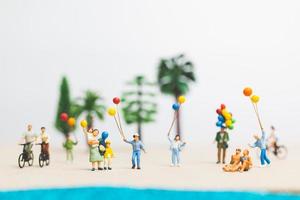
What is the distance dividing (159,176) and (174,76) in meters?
12.8

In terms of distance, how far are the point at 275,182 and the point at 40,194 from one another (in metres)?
6.18

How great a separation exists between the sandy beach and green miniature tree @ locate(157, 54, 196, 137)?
654 centimetres

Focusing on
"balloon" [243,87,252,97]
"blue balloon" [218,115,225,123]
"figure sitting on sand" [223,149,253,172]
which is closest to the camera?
"figure sitting on sand" [223,149,253,172]

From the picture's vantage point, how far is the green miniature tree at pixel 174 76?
29562 millimetres

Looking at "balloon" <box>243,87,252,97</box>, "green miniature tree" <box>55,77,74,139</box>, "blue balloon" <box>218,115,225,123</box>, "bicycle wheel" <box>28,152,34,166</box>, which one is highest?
"green miniature tree" <box>55,77,74,139</box>

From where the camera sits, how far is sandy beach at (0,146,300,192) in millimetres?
15633

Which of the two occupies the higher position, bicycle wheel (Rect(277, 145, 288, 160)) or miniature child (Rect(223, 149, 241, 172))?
bicycle wheel (Rect(277, 145, 288, 160))

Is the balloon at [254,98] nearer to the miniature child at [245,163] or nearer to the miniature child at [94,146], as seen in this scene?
the miniature child at [245,163]

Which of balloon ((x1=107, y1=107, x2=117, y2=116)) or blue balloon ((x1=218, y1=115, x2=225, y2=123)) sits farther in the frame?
blue balloon ((x1=218, y1=115, x2=225, y2=123))

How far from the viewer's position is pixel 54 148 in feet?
97.1

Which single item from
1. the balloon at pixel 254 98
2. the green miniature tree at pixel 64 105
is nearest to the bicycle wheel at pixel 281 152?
the balloon at pixel 254 98

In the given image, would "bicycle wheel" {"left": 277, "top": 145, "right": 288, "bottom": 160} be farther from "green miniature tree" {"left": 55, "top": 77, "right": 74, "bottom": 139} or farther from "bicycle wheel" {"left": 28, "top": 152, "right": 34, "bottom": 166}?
"green miniature tree" {"left": 55, "top": 77, "right": 74, "bottom": 139}

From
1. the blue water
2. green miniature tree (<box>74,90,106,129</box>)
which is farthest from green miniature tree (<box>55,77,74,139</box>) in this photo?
the blue water

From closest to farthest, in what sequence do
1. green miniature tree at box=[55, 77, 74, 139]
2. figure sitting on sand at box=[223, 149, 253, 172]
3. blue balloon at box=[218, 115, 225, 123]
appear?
figure sitting on sand at box=[223, 149, 253, 172] → blue balloon at box=[218, 115, 225, 123] → green miniature tree at box=[55, 77, 74, 139]
